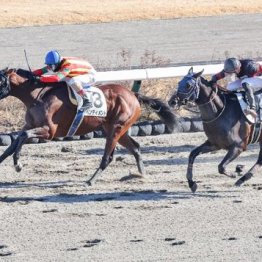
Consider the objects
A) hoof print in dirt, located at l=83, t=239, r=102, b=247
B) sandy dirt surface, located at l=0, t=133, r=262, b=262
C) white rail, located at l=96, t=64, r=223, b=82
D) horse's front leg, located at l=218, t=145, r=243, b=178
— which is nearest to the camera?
sandy dirt surface, located at l=0, t=133, r=262, b=262

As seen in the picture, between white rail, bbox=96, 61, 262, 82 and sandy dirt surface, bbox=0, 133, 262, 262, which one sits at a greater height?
white rail, bbox=96, 61, 262, 82

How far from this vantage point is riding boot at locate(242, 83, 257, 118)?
1378 cm

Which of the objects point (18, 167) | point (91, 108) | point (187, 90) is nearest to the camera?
point (187, 90)

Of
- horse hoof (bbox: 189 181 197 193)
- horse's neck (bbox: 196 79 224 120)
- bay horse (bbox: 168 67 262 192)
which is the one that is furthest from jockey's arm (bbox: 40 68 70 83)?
Answer: horse hoof (bbox: 189 181 197 193)

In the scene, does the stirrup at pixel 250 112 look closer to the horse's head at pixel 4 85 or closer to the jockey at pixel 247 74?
the jockey at pixel 247 74

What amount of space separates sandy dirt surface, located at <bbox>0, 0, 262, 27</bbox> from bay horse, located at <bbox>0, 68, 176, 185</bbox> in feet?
54.8

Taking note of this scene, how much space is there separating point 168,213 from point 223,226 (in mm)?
894

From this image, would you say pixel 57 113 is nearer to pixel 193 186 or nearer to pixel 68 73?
pixel 68 73

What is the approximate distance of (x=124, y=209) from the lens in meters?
12.7

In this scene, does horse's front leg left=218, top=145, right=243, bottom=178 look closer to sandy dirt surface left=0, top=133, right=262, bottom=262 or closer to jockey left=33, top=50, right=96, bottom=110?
sandy dirt surface left=0, top=133, right=262, bottom=262

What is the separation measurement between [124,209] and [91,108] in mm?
1989

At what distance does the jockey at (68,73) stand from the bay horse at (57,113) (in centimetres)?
15

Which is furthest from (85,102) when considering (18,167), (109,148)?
(18,167)

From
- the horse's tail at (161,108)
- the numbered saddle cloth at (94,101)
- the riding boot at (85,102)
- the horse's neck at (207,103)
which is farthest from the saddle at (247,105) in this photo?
the riding boot at (85,102)
